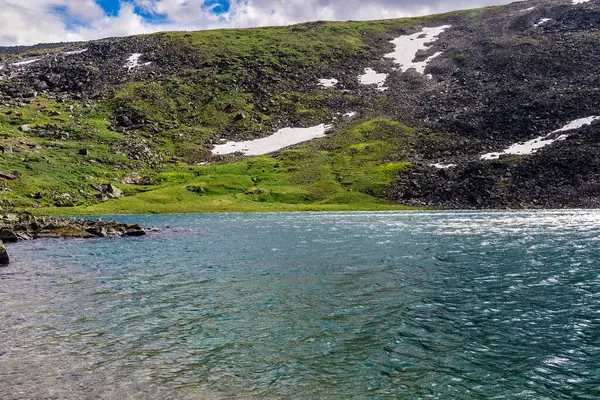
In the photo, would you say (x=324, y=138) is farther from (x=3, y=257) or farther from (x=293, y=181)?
(x=3, y=257)

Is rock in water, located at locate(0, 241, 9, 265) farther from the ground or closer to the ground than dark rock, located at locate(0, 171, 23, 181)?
closer to the ground

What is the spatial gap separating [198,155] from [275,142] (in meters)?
29.1

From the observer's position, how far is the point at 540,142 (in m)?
127

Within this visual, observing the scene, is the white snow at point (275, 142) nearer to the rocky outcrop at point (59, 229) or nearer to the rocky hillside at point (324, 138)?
the rocky hillside at point (324, 138)

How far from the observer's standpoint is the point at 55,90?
623 feet

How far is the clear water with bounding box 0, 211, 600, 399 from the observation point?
13633 millimetres

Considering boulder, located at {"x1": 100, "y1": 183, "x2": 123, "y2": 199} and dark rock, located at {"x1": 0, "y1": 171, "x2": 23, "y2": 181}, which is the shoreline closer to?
boulder, located at {"x1": 100, "y1": 183, "x2": 123, "y2": 199}

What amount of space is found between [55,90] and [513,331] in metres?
212

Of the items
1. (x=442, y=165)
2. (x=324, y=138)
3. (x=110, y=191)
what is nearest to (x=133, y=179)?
(x=110, y=191)

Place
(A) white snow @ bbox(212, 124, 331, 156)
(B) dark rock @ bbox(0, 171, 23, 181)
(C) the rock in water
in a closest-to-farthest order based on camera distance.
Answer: (C) the rock in water, (B) dark rock @ bbox(0, 171, 23, 181), (A) white snow @ bbox(212, 124, 331, 156)

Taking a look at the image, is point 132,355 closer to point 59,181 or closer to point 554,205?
point 554,205

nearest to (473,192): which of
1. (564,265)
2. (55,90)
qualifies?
(564,265)

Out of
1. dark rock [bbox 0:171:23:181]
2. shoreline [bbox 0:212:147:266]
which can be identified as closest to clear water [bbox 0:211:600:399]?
shoreline [bbox 0:212:147:266]

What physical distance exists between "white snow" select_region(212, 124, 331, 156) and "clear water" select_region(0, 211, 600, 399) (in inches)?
4970
